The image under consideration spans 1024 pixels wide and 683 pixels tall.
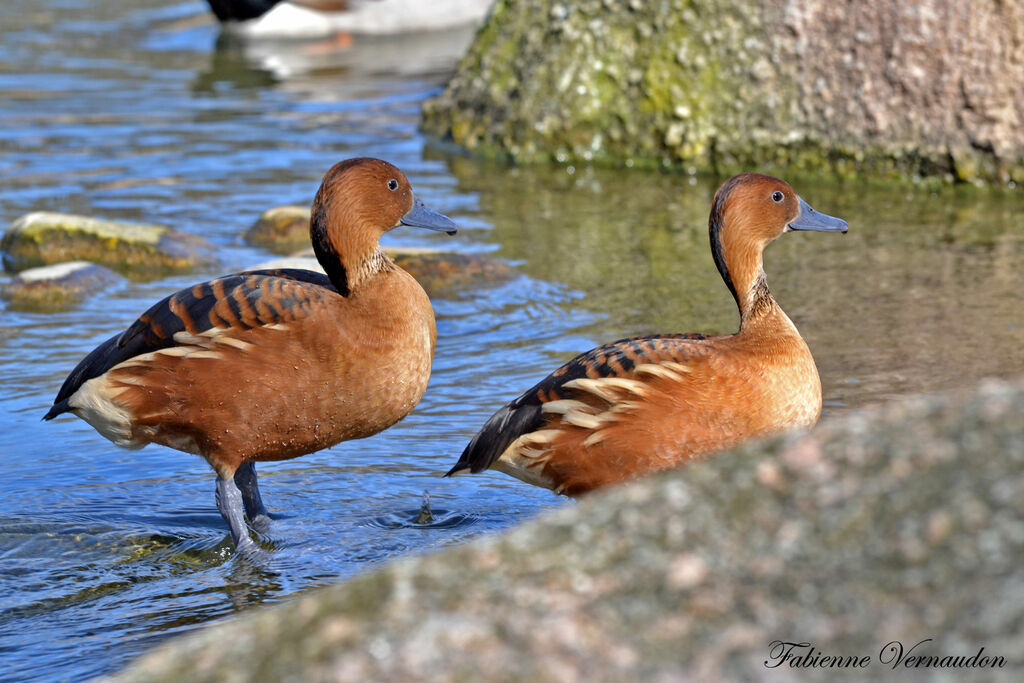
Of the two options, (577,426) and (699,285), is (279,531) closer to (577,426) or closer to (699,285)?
(577,426)

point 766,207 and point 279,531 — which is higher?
point 766,207

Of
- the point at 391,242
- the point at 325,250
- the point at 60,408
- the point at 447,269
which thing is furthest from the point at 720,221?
the point at 391,242

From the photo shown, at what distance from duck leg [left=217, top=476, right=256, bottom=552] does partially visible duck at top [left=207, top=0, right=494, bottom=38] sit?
15.4 meters

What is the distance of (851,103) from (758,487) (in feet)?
32.9

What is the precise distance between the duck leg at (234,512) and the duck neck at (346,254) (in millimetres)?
942

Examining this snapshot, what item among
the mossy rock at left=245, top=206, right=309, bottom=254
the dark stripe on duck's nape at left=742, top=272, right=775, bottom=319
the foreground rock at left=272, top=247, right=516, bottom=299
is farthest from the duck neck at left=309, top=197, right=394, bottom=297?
the mossy rock at left=245, top=206, right=309, bottom=254

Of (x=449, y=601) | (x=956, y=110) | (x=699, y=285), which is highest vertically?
(x=449, y=601)

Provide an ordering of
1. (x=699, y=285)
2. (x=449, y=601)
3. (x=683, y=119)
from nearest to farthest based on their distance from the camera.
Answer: (x=449, y=601) → (x=699, y=285) → (x=683, y=119)

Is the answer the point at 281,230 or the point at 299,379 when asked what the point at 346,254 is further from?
the point at 281,230

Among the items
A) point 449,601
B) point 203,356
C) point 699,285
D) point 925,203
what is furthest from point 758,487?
point 925,203

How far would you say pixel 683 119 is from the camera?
12.0 metres

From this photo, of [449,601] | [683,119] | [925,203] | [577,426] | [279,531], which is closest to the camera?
[449,601]

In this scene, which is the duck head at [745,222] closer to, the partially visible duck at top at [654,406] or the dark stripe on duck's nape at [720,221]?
the dark stripe on duck's nape at [720,221]

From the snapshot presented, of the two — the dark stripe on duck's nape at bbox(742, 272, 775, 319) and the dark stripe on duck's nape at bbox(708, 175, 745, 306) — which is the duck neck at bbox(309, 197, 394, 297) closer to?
the dark stripe on duck's nape at bbox(708, 175, 745, 306)
